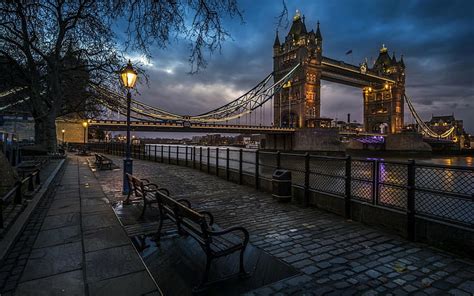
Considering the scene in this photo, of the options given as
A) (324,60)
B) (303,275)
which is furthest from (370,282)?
(324,60)

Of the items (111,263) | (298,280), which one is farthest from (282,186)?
(111,263)

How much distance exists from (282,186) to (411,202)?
3116 mm

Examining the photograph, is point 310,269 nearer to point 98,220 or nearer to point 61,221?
point 98,220

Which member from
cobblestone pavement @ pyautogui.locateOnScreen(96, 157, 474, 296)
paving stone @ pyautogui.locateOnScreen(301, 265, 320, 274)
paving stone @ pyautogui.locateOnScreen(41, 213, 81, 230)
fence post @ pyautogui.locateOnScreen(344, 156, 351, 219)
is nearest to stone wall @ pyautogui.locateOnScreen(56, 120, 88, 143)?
paving stone @ pyautogui.locateOnScreen(41, 213, 81, 230)

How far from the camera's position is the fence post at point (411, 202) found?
455 centimetres

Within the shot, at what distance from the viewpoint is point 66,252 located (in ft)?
12.3

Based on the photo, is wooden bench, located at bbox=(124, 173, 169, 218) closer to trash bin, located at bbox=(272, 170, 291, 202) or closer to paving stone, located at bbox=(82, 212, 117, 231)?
paving stone, located at bbox=(82, 212, 117, 231)

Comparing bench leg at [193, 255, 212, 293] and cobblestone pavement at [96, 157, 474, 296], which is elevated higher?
bench leg at [193, 255, 212, 293]

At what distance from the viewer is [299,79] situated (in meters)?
75.1

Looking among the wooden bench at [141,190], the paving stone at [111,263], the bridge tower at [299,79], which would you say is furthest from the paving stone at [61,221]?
the bridge tower at [299,79]

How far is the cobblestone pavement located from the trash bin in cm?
59

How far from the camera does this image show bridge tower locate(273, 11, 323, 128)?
73312 millimetres

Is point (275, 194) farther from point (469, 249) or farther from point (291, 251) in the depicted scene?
point (469, 249)

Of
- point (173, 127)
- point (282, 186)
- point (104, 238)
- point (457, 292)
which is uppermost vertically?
point (173, 127)
